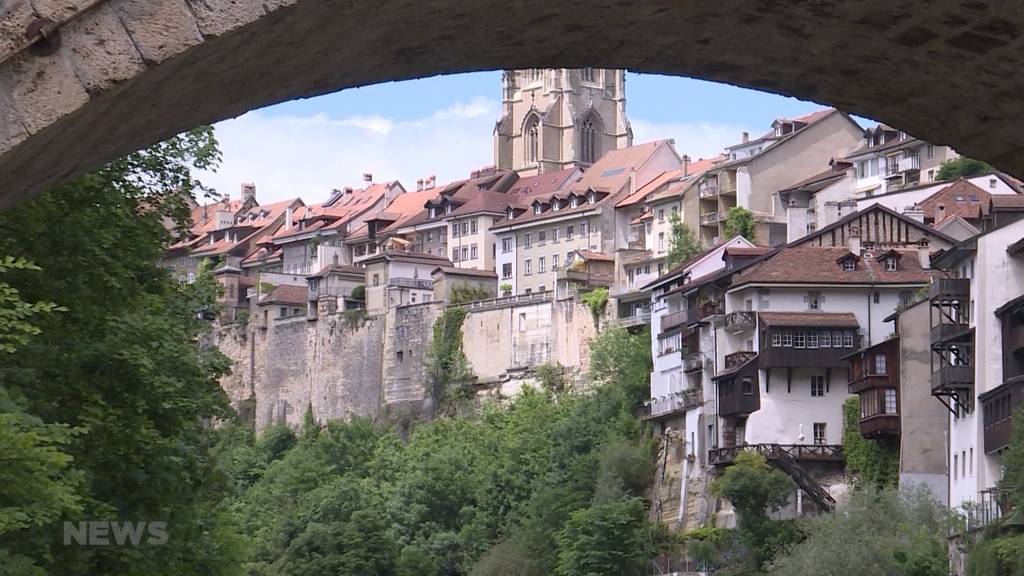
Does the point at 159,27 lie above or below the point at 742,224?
below

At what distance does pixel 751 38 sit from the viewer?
559 cm

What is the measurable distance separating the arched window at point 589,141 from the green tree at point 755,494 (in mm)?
62846

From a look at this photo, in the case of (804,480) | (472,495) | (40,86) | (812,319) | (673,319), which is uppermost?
(673,319)

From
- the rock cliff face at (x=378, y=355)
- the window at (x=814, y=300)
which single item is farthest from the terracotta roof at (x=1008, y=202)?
the rock cliff face at (x=378, y=355)

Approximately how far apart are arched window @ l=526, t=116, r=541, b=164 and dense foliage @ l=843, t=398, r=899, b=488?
6079 centimetres

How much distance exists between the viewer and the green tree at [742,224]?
7650 centimetres

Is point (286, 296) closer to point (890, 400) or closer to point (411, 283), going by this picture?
point (411, 283)

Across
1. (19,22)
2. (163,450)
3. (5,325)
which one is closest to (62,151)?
(19,22)

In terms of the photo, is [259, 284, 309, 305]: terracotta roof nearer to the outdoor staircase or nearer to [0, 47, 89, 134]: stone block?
the outdoor staircase

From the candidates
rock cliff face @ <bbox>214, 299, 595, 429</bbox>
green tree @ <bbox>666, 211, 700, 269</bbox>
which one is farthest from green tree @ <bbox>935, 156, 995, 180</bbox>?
rock cliff face @ <bbox>214, 299, 595, 429</bbox>

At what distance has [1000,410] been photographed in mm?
44688

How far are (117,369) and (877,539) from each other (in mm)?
34252

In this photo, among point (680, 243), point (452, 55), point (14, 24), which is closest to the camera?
point (14, 24)

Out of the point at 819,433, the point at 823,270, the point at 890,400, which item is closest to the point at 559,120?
the point at 823,270
